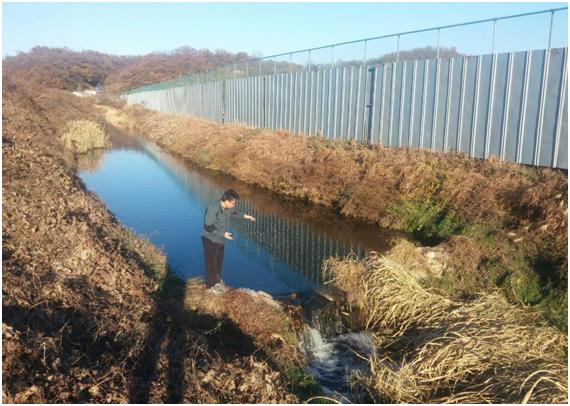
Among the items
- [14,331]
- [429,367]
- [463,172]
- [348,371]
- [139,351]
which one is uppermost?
[463,172]

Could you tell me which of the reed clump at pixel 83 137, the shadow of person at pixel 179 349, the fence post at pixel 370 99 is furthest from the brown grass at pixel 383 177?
the reed clump at pixel 83 137

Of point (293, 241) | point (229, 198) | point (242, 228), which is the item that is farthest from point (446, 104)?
point (229, 198)

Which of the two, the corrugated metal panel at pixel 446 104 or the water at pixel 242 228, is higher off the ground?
the corrugated metal panel at pixel 446 104

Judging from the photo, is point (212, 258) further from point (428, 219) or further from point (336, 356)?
point (428, 219)

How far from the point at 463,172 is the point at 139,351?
10.2 m

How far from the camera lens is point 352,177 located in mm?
15602

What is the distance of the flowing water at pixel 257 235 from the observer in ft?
25.7

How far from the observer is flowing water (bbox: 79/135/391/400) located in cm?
784

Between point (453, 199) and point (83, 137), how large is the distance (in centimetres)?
2238

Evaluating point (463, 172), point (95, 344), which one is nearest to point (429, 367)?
point (95, 344)

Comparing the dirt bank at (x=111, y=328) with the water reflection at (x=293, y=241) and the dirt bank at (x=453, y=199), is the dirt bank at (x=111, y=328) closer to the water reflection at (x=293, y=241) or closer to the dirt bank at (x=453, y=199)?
the water reflection at (x=293, y=241)

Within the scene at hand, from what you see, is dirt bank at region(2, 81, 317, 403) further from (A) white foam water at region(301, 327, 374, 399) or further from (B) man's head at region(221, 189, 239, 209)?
(B) man's head at region(221, 189, 239, 209)

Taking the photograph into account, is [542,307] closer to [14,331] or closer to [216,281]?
[216,281]

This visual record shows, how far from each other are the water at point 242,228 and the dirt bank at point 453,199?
0.76 metres
